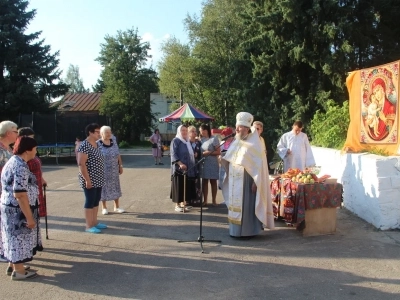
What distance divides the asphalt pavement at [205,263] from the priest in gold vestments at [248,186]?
28cm

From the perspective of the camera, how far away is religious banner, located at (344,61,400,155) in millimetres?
7508

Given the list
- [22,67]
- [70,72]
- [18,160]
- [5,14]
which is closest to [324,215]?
[18,160]

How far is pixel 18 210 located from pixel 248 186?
3412 millimetres

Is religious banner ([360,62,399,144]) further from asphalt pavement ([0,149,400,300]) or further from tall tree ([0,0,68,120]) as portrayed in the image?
tall tree ([0,0,68,120])

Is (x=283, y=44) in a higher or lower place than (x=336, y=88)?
higher

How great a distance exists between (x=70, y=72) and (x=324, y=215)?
97.7m

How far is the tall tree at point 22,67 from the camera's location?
83.5 ft

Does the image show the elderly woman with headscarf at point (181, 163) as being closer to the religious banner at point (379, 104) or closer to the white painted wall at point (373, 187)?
the white painted wall at point (373, 187)

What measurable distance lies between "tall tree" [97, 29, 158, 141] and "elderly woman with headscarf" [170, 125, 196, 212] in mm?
35055

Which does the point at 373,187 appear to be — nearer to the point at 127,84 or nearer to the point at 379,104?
the point at 379,104

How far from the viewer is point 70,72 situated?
96.6 metres

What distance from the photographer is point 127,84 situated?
4372 cm

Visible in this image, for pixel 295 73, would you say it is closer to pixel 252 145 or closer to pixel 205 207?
pixel 205 207

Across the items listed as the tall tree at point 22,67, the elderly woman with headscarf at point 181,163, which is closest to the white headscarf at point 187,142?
the elderly woman with headscarf at point 181,163
